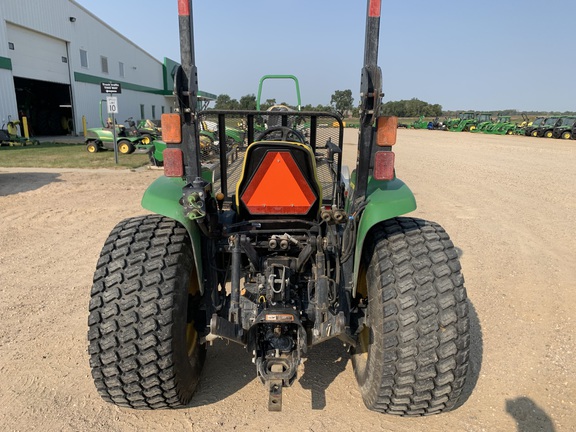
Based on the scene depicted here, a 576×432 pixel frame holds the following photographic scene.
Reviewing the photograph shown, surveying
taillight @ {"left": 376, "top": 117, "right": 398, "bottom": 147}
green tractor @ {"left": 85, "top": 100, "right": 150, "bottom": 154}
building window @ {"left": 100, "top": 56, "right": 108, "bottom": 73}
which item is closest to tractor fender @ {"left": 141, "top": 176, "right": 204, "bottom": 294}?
taillight @ {"left": 376, "top": 117, "right": 398, "bottom": 147}

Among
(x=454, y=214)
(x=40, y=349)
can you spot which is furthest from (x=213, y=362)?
(x=454, y=214)

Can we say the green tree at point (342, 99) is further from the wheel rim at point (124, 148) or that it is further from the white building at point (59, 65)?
the white building at point (59, 65)

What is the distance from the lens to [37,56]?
23.1 meters

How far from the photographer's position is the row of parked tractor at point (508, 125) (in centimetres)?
2820

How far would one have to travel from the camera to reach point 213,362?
121 inches

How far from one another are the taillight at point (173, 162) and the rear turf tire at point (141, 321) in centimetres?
37

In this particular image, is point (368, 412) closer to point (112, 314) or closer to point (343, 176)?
point (112, 314)

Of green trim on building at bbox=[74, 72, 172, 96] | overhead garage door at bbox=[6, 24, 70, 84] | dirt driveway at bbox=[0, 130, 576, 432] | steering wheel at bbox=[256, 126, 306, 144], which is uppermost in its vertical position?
overhead garage door at bbox=[6, 24, 70, 84]

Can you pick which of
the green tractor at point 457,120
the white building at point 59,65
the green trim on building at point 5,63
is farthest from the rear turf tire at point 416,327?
the green tractor at point 457,120

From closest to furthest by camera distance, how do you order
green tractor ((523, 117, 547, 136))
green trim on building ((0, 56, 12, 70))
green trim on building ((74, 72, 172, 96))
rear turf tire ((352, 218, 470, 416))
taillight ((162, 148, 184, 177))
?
rear turf tire ((352, 218, 470, 416))
taillight ((162, 148, 184, 177))
green trim on building ((0, 56, 12, 70))
green trim on building ((74, 72, 172, 96))
green tractor ((523, 117, 547, 136))

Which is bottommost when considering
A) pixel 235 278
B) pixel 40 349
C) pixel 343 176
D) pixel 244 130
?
pixel 40 349

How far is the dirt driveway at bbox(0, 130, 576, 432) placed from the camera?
8.33ft

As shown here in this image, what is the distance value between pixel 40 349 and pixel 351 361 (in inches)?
91.1

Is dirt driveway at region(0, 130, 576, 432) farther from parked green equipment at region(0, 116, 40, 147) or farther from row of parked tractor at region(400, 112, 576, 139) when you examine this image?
row of parked tractor at region(400, 112, 576, 139)
